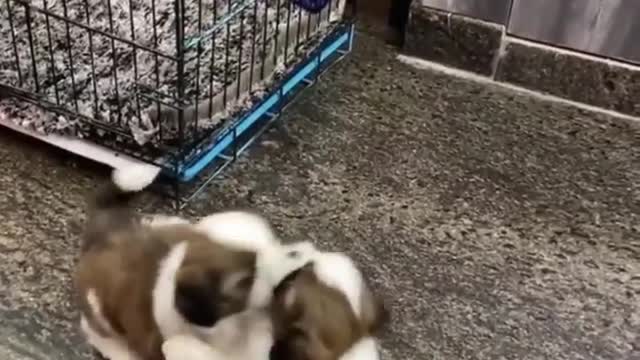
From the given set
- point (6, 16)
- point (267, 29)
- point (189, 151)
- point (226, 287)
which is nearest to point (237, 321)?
point (226, 287)

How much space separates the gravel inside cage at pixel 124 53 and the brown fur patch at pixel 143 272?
0.47m

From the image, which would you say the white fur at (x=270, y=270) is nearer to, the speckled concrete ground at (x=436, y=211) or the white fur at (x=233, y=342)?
the white fur at (x=233, y=342)

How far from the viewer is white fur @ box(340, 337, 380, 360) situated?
1.10 metres

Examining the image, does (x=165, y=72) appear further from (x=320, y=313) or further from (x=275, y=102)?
(x=320, y=313)

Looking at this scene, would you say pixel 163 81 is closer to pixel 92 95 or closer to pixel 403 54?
pixel 92 95

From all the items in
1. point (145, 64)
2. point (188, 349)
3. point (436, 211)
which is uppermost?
point (188, 349)

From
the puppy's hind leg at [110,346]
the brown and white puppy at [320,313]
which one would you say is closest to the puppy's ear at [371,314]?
the brown and white puppy at [320,313]

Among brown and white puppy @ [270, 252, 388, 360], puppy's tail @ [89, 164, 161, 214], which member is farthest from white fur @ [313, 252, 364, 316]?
puppy's tail @ [89, 164, 161, 214]

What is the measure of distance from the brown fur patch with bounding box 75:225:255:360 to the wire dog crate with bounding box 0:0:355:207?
408 millimetres

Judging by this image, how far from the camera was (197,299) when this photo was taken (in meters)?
1.00

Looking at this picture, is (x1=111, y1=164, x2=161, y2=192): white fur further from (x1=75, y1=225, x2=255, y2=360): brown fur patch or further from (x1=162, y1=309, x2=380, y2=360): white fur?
(x1=162, y1=309, x2=380, y2=360): white fur

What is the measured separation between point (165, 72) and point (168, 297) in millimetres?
750

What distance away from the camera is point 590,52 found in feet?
6.17

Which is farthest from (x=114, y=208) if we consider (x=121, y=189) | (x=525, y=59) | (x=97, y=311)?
(x=525, y=59)
